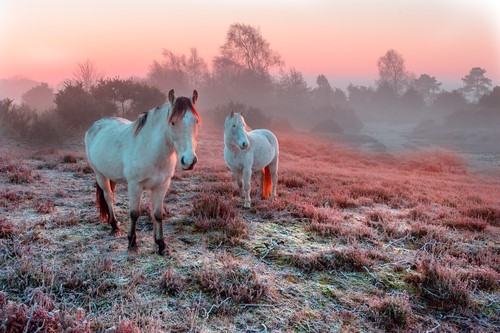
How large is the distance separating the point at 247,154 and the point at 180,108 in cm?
335

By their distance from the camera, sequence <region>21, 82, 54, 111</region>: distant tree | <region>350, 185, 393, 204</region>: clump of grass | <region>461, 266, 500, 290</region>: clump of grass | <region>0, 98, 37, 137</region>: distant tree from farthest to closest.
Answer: <region>21, 82, 54, 111</region>: distant tree, <region>0, 98, 37, 137</region>: distant tree, <region>350, 185, 393, 204</region>: clump of grass, <region>461, 266, 500, 290</region>: clump of grass

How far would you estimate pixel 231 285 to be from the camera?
10.00 feet

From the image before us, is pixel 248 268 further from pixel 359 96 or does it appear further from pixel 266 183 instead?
pixel 359 96

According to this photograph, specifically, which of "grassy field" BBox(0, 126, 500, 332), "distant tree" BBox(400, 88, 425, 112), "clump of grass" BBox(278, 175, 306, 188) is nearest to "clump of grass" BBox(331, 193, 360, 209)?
"grassy field" BBox(0, 126, 500, 332)

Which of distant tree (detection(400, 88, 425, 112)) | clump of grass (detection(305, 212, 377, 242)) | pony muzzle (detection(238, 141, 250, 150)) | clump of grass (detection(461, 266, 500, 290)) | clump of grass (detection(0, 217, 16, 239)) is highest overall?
distant tree (detection(400, 88, 425, 112))

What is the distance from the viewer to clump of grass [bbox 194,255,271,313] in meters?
2.98

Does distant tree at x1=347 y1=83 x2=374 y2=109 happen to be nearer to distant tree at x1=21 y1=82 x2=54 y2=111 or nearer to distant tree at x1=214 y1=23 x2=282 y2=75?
distant tree at x1=214 y1=23 x2=282 y2=75

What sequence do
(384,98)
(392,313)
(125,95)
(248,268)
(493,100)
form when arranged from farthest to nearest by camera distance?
(384,98), (493,100), (125,95), (248,268), (392,313)

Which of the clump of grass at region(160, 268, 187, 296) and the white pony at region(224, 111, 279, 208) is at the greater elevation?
the white pony at region(224, 111, 279, 208)

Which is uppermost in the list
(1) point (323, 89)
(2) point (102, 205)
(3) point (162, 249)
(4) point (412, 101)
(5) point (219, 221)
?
(1) point (323, 89)

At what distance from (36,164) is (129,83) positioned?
13.8 meters

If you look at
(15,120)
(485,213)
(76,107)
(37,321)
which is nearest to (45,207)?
(37,321)

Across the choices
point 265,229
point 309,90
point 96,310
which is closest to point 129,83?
point 265,229

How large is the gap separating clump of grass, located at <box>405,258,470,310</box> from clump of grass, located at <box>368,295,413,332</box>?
0.45 metres
